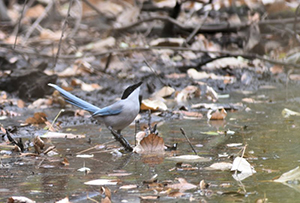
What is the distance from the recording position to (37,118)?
489 centimetres

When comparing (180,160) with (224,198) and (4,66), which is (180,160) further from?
(4,66)

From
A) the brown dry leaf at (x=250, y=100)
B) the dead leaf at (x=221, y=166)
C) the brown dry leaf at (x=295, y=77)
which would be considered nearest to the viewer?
the dead leaf at (x=221, y=166)

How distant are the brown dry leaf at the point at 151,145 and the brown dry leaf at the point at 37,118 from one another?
4.89 feet

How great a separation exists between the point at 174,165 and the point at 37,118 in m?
2.08

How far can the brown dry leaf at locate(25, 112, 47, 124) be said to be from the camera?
4857 millimetres

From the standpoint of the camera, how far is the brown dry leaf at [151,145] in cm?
365

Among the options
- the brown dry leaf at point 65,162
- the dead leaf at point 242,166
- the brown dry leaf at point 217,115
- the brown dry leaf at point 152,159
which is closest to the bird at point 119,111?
the brown dry leaf at point 152,159

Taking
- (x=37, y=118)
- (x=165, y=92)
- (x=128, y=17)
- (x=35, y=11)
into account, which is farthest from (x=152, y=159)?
(x=35, y=11)

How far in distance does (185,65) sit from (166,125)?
3.06 meters

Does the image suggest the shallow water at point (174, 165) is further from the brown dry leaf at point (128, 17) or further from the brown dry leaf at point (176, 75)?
the brown dry leaf at point (128, 17)

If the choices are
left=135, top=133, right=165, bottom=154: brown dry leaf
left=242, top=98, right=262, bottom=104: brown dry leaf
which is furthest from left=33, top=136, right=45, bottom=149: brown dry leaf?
left=242, top=98, right=262, bottom=104: brown dry leaf

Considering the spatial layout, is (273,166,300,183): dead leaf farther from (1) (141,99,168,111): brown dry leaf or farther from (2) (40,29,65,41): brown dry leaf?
(2) (40,29,65,41): brown dry leaf

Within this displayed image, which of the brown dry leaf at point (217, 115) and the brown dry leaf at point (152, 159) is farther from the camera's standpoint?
the brown dry leaf at point (217, 115)

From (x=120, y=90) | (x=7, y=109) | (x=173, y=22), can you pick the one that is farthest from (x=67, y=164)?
(x=173, y=22)
